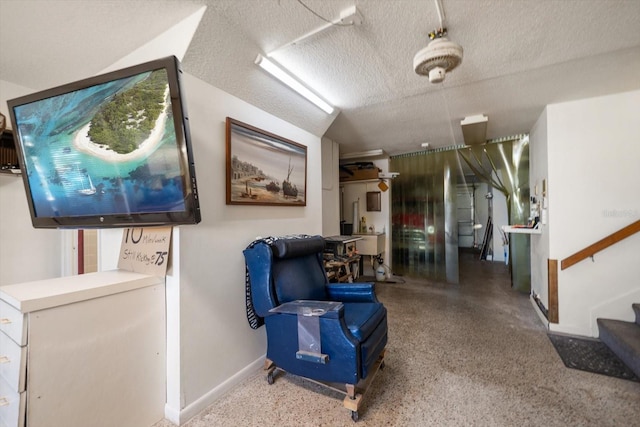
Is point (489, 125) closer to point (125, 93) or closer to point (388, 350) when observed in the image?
point (388, 350)

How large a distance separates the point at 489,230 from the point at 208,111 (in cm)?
749

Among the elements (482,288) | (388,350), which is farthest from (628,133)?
(388,350)

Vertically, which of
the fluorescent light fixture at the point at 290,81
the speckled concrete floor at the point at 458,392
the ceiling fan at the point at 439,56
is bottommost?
the speckled concrete floor at the point at 458,392

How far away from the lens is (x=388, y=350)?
2.38 meters

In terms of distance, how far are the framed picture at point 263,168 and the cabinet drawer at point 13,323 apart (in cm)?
116

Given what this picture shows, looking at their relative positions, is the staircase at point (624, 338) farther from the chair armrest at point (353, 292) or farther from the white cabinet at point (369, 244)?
the white cabinet at point (369, 244)

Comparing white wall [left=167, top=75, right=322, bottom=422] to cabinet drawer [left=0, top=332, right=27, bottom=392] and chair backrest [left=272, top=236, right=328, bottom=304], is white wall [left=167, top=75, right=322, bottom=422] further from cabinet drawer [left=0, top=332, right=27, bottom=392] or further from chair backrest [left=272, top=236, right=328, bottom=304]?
cabinet drawer [left=0, top=332, right=27, bottom=392]

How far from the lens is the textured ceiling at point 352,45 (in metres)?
1.47

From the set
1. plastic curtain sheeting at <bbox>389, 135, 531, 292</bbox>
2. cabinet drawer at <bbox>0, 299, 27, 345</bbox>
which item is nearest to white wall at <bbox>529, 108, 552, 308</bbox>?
plastic curtain sheeting at <bbox>389, 135, 531, 292</bbox>

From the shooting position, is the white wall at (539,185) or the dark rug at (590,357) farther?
the white wall at (539,185)

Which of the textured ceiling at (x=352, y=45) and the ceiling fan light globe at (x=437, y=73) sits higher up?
the textured ceiling at (x=352, y=45)

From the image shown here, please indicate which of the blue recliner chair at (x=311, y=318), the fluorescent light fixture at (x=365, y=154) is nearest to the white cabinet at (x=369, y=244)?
the fluorescent light fixture at (x=365, y=154)

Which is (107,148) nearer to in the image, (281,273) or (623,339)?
(281,273)

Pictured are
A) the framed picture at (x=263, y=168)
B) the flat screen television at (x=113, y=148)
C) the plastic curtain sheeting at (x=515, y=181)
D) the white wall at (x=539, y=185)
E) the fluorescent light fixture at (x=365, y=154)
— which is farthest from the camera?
the fluorescent light fixture at (x=365, y=154)
